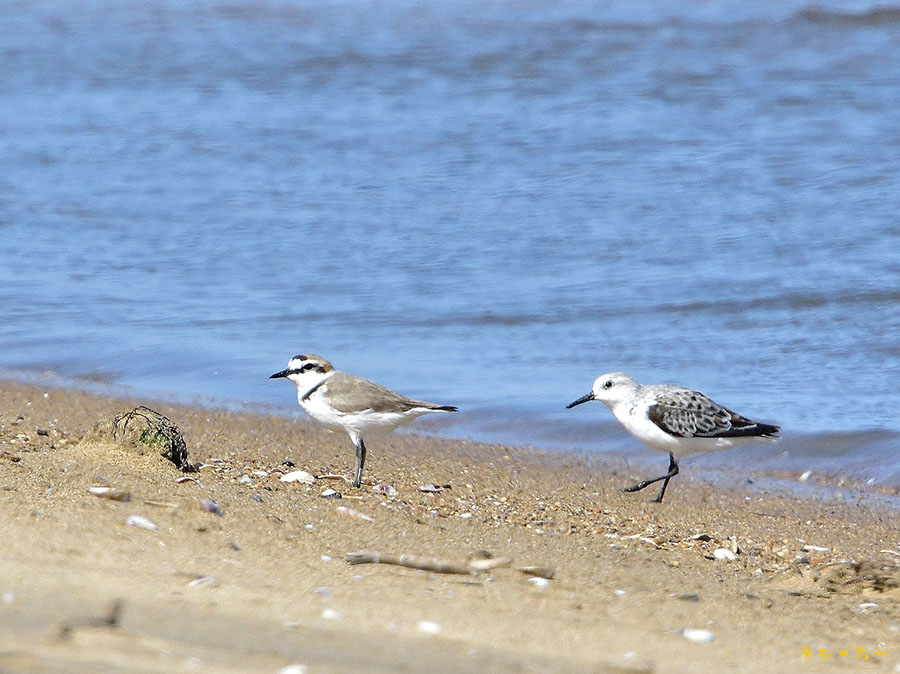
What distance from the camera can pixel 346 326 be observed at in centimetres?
1098

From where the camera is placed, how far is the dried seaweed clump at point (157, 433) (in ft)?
20.8

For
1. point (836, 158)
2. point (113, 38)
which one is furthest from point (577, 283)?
point (113, 38)

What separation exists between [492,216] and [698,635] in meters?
10.1

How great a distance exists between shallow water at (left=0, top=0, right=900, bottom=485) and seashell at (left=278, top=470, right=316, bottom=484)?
6.75 feet

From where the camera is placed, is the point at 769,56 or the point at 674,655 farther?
the point at 769,56

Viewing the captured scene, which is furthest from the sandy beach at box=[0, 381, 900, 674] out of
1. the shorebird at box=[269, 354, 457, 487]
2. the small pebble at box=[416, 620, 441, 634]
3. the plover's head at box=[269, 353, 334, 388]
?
the plover's head at box=[269, 353, 334, 388]

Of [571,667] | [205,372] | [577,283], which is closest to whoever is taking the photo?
[571,667]

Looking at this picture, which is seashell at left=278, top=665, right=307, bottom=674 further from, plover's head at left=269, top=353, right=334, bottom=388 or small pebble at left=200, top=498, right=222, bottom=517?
plover's head at left=269, top=353, right=334, bottom=388

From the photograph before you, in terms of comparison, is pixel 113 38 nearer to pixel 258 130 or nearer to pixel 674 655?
pixel 258 130

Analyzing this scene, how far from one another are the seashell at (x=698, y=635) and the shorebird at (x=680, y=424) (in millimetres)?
3243

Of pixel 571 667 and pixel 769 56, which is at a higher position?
pixel 769 56

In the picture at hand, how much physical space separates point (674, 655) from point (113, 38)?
24402 mm

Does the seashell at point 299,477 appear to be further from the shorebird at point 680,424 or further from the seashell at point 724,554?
the seashell at point 724,554

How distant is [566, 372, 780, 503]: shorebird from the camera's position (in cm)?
780
